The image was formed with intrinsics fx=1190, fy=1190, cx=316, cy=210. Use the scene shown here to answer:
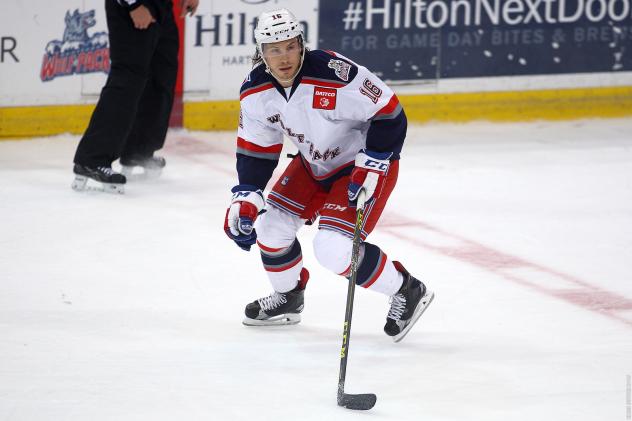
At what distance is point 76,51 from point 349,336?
139 inches

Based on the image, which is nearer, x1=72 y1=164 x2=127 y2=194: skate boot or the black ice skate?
x1=72 y1=164 x2=127 y2=194: skate boot

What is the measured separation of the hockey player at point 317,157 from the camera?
3119 millimetres

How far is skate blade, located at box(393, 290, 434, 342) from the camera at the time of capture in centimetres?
328

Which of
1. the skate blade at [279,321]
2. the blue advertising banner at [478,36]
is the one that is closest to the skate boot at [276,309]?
the skate blade at [279,321]

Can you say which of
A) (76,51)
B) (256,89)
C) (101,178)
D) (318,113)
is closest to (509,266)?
(318,113)

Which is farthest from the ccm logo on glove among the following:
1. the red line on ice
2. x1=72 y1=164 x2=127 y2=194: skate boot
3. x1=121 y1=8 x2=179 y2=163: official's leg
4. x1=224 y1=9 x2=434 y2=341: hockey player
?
x1=121 y1=8 x2=179 y2=163: official's leg

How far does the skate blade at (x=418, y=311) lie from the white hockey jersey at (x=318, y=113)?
43 centimetres

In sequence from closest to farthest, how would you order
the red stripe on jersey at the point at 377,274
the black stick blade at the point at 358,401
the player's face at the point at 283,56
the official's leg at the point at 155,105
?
1. the black stick blade at the point at 358,401
2. the player's face at the point at 283,56
3. the red stripe on jersey at the point at 377,274
4. the official's leg at the point at 155,105

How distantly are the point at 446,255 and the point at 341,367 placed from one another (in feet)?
5.03

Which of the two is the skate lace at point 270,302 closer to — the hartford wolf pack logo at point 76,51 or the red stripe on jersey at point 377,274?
the red stripe on jersey at point 377,274

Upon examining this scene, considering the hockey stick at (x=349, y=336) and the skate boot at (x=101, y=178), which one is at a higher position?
the hockey stick at (x=349, y=336)

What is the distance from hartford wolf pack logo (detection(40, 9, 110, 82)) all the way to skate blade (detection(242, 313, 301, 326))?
3001 millimetres

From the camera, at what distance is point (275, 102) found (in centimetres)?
316

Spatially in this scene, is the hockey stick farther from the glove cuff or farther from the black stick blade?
the glove cuff
